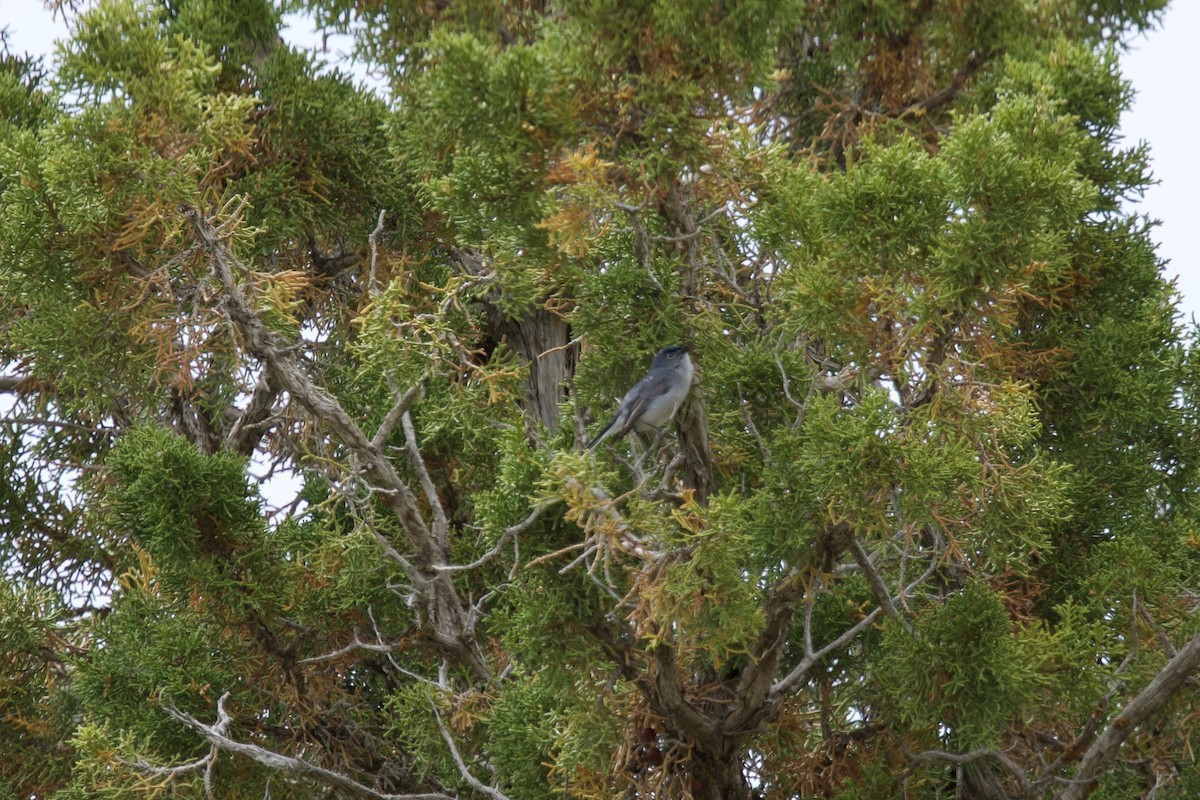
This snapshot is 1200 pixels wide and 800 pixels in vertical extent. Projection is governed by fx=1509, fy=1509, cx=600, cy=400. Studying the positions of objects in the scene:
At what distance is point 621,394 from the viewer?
538cm

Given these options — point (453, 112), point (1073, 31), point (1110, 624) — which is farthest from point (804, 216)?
point (1073, 31)

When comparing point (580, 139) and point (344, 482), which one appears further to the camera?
point (344, 482)

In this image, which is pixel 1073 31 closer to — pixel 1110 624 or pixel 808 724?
pixel 1110 624

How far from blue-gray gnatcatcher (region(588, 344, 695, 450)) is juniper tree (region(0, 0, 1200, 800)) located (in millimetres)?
103

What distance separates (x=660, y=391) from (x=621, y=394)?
480mm

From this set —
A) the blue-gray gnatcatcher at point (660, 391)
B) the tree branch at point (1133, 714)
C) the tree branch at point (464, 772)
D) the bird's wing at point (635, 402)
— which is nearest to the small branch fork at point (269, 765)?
the tree branch at point (464, 772)

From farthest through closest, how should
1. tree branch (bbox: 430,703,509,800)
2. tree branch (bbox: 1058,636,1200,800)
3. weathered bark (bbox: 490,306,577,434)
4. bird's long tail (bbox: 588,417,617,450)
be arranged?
1. weathered bark (bbox: 490,306,577,434)
2. tree branch (bbox: 430,703,509,800)
3. bird's long tail (bbox: 588,417,617,450)
4. tree branch (bbox: 1058,636,1200,800)

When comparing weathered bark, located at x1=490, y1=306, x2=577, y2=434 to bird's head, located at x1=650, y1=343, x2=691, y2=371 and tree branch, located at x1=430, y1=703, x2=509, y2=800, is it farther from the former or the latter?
bird's head, located at x1=650, y1=343, x2=691, y2=371

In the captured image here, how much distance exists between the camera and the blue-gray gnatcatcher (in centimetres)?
488

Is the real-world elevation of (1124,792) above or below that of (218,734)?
below

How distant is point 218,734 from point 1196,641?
10.8 feet

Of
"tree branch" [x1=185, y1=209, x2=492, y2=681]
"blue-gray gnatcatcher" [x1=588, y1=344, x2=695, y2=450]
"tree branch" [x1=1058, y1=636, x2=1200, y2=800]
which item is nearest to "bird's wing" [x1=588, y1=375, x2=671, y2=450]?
"blue-gray gnatcatcher" [x1=588, y1=344, x2=695, y2=450]

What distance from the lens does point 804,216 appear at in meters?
4.95

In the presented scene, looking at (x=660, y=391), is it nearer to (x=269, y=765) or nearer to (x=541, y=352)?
(x=269, y=765)
